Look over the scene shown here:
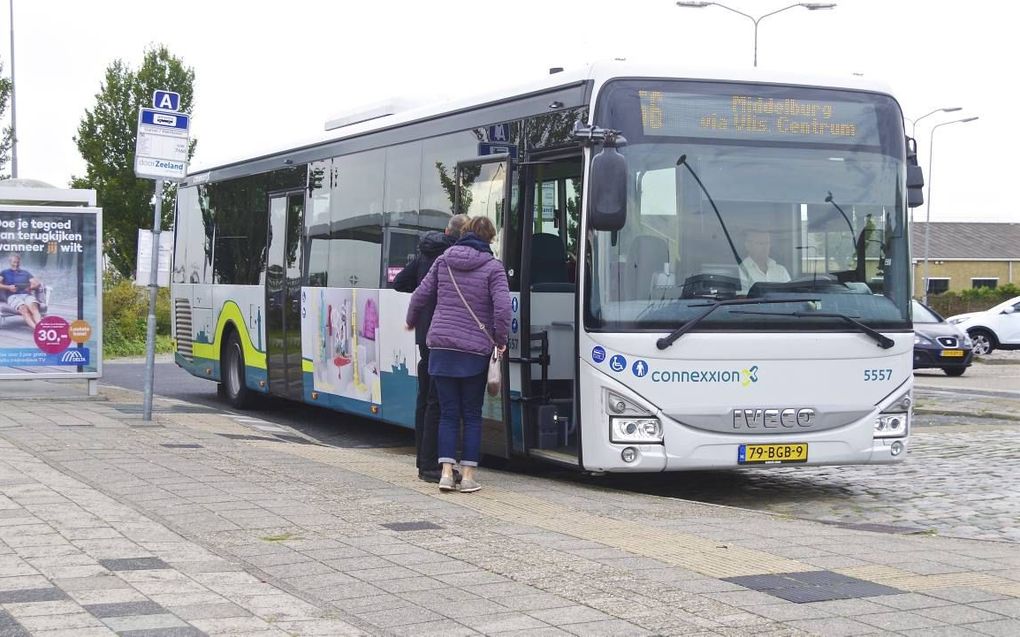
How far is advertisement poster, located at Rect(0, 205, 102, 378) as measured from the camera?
16422mm

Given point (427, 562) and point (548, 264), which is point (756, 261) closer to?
point (548, 264)

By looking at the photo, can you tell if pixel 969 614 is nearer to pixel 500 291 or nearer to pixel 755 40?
pixel 500 291

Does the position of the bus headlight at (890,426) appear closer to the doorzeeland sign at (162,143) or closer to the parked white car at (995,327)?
the doorzeeland sign at (162,143)

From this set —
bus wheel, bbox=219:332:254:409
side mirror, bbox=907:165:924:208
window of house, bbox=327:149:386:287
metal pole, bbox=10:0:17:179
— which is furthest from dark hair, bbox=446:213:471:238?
metal pole, bbox=10:0:17:179

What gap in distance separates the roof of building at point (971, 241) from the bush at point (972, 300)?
1047 inches

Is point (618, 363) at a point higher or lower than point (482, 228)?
lower

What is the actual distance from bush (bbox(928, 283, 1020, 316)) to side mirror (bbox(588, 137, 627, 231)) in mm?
53735

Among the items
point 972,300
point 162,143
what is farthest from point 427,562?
point 972,300

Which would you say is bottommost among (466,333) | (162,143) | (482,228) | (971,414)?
(971,414)

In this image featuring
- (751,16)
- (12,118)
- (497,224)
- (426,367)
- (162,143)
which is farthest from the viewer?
(12,118)

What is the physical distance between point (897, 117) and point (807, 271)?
146cm

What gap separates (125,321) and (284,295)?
20.4 meters

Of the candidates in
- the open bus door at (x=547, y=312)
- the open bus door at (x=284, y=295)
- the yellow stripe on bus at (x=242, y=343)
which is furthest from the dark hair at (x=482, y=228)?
the yellow stripe on bus at (x=242, y=343)

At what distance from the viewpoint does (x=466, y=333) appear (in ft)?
31.9
